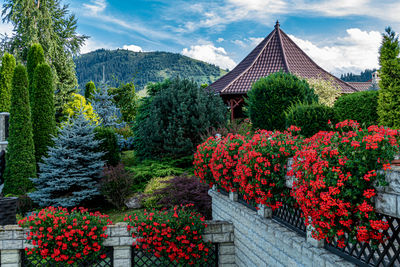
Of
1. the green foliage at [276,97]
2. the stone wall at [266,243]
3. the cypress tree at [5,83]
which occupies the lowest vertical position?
the stone wall at [266,243]

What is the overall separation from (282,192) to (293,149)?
0.69m

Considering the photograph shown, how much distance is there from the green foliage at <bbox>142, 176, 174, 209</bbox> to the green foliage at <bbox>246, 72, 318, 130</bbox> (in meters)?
4.09

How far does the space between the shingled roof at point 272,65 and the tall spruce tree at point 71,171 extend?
9.94 metres

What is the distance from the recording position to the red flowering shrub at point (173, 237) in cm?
712

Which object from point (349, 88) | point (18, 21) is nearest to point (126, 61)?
point (18, 21)

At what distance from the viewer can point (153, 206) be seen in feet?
36.3

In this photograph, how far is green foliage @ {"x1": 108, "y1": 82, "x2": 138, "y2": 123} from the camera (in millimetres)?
31406

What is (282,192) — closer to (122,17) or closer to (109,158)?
(109,158)

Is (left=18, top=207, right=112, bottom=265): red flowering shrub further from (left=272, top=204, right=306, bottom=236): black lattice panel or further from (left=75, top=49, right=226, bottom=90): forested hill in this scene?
(left=75, top=49, right=226, bottom=90): forested hill

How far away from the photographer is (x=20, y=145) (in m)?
14.5

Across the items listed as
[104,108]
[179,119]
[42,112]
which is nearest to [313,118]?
[179,119]

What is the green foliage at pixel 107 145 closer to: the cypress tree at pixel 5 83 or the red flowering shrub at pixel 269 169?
the red flowering shrub at pixel 269 169

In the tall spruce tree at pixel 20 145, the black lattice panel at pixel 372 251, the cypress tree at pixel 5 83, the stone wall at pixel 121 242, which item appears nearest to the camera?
the black lattice panel at pixel 372 251

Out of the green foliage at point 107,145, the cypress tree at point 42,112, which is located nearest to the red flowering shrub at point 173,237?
the green foliage at point 107,145
